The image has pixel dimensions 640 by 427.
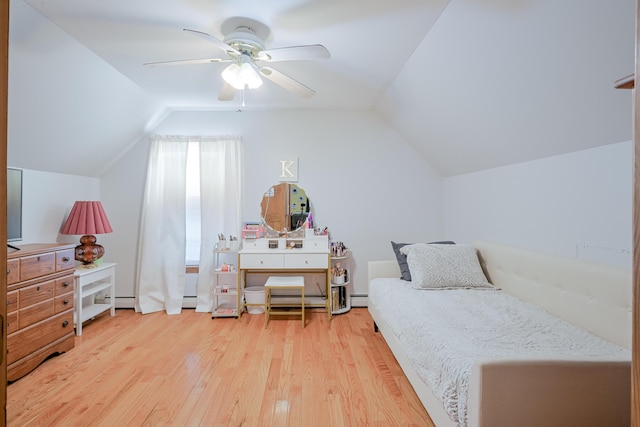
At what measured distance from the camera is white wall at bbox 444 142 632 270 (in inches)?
69.6

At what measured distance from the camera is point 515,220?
8.91 ft

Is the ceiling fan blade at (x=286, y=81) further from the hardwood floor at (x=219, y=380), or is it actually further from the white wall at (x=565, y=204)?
the hardwood floor at (x=219, y=380)

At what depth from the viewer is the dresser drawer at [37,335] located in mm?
2301

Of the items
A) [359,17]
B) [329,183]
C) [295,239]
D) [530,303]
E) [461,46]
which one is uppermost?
[359,17]

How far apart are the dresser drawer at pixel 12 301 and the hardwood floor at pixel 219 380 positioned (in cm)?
51

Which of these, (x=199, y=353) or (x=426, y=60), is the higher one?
(x=426, y=60)

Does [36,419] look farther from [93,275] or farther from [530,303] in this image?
[530,303]

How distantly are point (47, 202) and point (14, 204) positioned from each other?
50 cm

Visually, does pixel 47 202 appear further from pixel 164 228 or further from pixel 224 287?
pixel 224 287

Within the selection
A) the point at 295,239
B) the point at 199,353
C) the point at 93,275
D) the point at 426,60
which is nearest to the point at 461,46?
the point at 426,60

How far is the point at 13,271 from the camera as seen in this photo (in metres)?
2.33

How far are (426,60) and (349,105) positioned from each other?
1.46 m

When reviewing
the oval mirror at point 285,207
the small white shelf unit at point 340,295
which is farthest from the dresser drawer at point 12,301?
the small white shelf unit at point 340,295

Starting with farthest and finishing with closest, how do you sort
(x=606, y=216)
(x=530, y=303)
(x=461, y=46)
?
(x=530, y=303) < (x=461, y=46) < (x=606, y=216)
